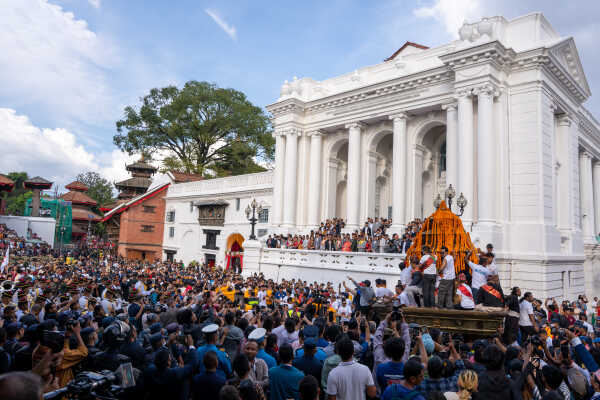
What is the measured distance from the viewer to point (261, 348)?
568 centimetres

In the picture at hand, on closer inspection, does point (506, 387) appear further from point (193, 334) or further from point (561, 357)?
point (193, 334)

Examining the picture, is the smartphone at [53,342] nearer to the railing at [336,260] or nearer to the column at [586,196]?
the railing at [336,260]

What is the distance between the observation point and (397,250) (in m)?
19.8

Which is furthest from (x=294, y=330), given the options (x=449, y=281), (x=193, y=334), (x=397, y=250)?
(x=397, y=250)

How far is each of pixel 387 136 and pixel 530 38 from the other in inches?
432

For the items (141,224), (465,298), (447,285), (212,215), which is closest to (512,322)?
(465,298)

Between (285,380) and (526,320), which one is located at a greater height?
(526,320)

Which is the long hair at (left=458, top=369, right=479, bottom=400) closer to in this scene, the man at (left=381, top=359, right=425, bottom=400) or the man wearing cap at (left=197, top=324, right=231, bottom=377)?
the man at (left=381, top=359, right=425, bottom=400)

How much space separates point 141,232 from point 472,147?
3328 cm

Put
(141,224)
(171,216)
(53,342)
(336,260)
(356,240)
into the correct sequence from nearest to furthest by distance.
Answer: (53,342), (336,260), (356,240), (141,224), (171,216)

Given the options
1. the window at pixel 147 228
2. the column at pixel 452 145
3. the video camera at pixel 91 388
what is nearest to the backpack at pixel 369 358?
the video camera at pixel 91 388

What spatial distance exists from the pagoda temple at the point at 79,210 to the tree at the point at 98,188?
825 centimetres

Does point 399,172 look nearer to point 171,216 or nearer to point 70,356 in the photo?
point 70,356

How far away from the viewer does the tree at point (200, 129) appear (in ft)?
158
